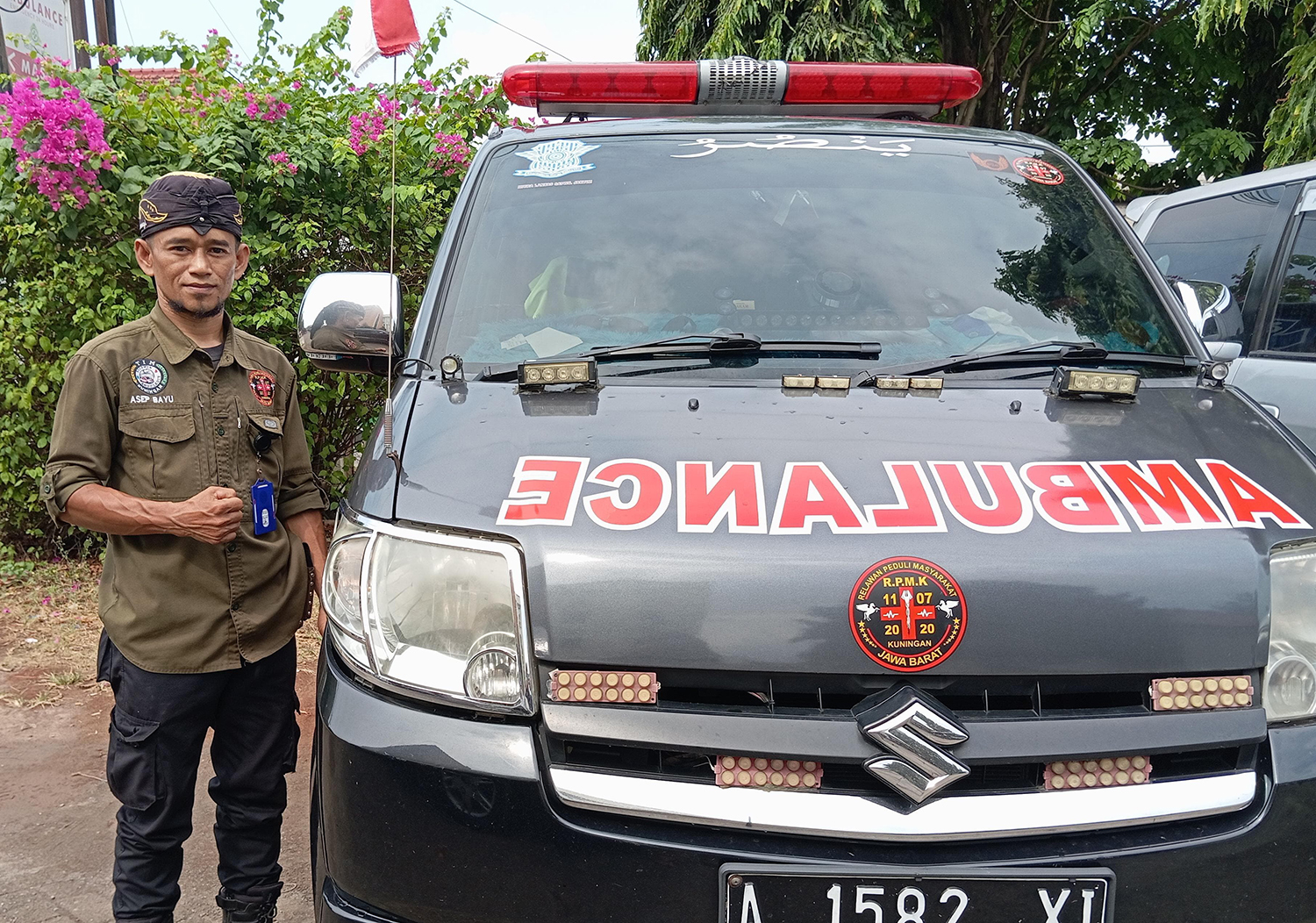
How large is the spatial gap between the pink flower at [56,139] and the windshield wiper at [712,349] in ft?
11.8

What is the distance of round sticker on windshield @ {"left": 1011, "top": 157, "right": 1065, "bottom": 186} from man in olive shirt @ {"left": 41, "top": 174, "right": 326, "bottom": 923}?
1.93 m

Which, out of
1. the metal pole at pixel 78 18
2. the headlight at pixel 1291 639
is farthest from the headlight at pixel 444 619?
the metal pole at pixel 78 18

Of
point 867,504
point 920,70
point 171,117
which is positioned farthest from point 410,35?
point 171,117

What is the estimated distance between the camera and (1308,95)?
7.87m

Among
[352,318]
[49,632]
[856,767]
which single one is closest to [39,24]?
[49,632]

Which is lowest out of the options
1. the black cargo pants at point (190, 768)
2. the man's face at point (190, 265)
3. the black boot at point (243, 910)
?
the black boot at point (243, 910)

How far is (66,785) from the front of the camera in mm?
3465

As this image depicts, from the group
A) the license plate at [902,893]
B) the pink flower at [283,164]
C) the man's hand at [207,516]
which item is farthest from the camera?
the pink flower at [283,164]

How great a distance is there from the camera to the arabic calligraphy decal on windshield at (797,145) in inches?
105

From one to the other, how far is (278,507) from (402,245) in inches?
127

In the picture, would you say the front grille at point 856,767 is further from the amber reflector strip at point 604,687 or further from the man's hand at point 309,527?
the man's hand at point 309,527

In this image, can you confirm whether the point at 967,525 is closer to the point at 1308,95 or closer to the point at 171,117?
the point at 171,117

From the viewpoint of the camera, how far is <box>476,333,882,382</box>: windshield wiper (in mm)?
2119

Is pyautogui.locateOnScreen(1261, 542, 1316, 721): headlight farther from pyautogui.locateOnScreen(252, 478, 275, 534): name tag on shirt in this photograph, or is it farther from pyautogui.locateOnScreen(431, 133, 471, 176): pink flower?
pyautogui.locateOnScreen(431, 133, 471, 176): pink flower
